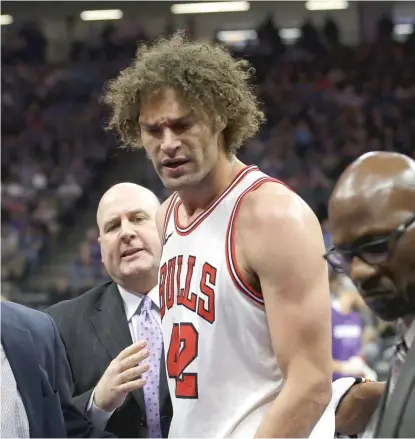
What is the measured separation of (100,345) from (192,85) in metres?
1.17

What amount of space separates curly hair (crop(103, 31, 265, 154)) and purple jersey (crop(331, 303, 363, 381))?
3952mm

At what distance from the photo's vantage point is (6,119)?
44.1 feet

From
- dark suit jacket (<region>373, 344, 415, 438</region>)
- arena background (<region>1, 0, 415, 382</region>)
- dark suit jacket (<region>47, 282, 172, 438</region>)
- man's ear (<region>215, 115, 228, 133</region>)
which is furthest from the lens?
arena background (<region>1, 0, 415, 382</region>)

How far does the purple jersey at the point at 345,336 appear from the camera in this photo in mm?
6574

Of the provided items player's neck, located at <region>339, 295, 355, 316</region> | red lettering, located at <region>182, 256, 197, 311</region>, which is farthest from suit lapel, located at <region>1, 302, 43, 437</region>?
player's neck, located at <region>339, 295, 355, 316</region>

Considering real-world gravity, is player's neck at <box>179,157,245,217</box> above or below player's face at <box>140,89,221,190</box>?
below

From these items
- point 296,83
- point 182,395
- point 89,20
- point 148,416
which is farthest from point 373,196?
point 89,20

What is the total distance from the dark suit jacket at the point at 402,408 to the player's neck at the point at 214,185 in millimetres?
1218

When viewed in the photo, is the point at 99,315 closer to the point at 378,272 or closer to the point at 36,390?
the point at 36,390

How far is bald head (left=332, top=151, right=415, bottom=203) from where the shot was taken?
4.89 ft

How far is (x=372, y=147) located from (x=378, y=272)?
11.3m

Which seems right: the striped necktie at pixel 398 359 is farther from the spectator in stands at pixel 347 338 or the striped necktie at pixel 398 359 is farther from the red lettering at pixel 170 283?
the spectator in stands at pixel 347 338

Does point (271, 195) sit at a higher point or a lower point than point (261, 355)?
higher

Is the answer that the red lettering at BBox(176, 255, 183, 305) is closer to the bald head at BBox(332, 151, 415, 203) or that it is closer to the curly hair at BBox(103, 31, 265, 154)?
the curly hair at BBox(103, 31, 265, 154)
